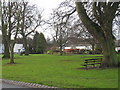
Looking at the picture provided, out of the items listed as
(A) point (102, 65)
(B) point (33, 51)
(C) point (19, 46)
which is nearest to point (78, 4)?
(A) point (102, 65)

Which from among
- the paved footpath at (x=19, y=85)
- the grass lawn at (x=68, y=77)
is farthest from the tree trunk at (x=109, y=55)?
the paved footpath at (x=19, y=85)

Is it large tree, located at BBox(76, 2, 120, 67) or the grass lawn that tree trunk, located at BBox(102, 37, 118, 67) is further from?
the grass lawn

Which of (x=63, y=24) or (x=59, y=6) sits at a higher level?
(x=59, y=6)

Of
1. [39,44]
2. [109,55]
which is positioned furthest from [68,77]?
[39,44]

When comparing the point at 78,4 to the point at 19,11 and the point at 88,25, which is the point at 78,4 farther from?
the point at 19,11

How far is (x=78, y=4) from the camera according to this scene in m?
15.4

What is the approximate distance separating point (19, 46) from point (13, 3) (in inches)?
2554

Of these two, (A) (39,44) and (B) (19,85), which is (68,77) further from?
(A) (39,44)

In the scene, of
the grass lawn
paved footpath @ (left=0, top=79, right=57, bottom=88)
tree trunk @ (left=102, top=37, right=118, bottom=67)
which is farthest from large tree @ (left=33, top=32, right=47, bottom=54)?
paved footpath @ (left=0, top=79, right=57, bottom=88)

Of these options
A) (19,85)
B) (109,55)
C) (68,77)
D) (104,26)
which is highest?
(104,26)

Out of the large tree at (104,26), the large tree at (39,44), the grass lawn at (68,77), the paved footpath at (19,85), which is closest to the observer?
the grass lawn at (68,77)

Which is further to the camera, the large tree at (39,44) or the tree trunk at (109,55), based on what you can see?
the large tree at (39,44)

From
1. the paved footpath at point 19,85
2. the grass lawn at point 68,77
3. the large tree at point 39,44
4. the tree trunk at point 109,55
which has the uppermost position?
the large tree at point 39,44

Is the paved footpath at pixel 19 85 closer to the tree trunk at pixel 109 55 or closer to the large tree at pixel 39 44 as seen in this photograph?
the tree trunk at pixel 109 55
